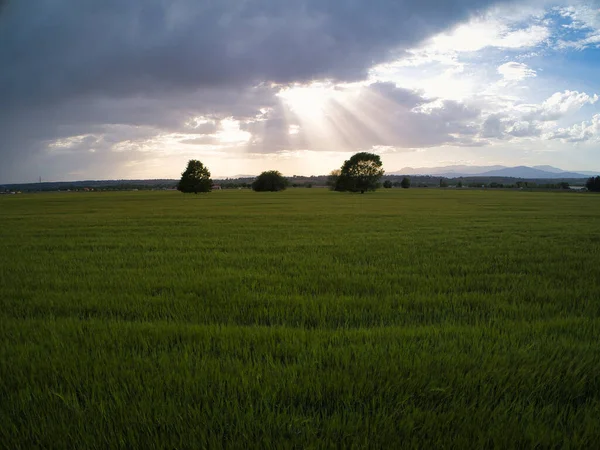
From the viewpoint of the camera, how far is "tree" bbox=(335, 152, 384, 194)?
303ft

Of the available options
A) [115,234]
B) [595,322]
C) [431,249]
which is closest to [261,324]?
[595,322]

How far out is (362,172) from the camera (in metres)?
92.6

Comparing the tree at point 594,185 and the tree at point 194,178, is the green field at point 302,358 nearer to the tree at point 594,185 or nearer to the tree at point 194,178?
the tree at point 194,178

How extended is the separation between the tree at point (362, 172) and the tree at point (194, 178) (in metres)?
40.7

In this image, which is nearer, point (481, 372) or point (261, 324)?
point (481, 372)

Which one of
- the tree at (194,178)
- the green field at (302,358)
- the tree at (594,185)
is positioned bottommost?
the green field at (302,358)

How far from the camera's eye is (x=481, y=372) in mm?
3518

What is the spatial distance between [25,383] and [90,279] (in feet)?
15.7

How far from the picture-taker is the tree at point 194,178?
316ft

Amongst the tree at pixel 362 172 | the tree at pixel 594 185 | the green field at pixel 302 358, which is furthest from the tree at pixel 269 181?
the green field at pixel 302 358

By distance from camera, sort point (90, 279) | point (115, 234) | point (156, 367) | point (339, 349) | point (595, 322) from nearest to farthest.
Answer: point (156, 367)
point (339, 349)
point (595, 322)
point (90, 279)
point (115, 234)

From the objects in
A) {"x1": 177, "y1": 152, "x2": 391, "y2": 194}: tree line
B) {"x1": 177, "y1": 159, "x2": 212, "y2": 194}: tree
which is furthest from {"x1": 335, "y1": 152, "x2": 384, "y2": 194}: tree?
{"x1": 177, "y1": 159, "x2": 212, "y2": 194}: tree

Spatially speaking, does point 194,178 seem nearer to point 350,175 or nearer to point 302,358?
point 350,175

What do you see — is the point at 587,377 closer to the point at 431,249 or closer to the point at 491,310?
the point at 491,310
